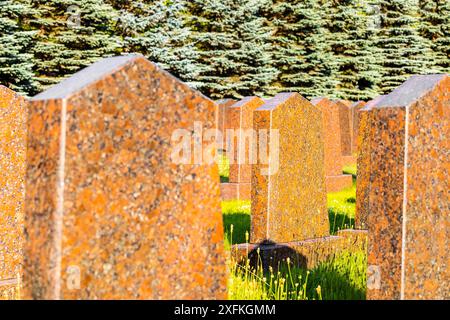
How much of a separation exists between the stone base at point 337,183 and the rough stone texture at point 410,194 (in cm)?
820

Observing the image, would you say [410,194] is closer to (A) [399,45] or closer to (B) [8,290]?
(B) [8,290]

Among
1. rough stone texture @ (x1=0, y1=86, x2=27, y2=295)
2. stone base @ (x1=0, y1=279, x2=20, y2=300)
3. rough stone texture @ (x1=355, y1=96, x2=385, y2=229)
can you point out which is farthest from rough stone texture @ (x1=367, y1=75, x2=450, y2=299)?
rough stone texture @ (x1=355, y1=96, x2=385, y2=229)

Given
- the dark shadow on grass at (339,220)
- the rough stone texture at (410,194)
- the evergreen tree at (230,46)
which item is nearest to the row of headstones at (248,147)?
the dark shadow on grass at (339,220)

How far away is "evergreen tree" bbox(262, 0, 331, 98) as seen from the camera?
34.2 metres

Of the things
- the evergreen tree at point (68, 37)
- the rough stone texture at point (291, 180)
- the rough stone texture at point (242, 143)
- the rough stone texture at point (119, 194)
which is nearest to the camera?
the rough stone texture at point (119, 194)

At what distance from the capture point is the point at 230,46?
32.7 meters

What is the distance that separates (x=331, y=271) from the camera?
580 centimetres

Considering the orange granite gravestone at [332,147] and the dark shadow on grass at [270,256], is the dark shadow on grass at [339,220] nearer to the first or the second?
the orange granite gravestone at [332,147]

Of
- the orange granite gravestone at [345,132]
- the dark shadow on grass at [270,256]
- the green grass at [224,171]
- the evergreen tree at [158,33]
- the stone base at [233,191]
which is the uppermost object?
the evergreen tree at [158,33]

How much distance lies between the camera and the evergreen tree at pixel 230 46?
105 feet

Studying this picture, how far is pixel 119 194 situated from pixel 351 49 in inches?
1392

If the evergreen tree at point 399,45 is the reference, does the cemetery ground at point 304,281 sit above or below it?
below

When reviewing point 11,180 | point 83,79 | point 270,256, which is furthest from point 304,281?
point 83,79

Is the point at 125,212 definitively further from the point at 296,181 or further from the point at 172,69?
the point at 172,69
